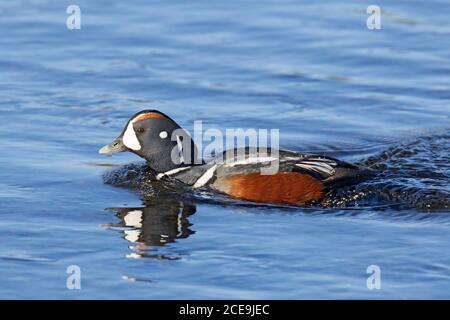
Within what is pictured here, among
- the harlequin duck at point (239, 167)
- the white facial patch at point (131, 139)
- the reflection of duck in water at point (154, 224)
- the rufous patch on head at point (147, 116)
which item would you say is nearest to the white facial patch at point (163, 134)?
the harlequin duck at point (239, 167)

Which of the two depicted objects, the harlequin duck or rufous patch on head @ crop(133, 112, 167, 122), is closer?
the harlequin duck

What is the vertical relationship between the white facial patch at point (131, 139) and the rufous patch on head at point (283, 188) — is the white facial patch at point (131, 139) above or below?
above

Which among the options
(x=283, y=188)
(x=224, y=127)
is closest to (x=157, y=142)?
(x=283, y=188)

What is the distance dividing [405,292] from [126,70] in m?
9.73

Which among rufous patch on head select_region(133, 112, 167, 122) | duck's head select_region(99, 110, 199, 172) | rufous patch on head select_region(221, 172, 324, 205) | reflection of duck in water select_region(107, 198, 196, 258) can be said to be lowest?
reflection of duck in water select_region(107, 198, 196, 258)

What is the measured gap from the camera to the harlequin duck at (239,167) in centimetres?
1357

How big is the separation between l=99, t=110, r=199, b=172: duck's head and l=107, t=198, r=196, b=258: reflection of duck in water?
0.83 meters

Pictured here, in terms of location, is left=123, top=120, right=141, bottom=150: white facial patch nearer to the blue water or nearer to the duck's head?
the duck's head

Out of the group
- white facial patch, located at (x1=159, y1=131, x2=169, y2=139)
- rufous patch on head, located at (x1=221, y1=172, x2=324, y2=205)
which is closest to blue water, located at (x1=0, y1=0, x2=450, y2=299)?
rufous patch on head, located at (x1=221, y1=172, x2=324, y2=205)

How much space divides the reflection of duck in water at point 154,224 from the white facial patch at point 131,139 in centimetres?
94

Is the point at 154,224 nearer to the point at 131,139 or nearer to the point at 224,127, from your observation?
the point at 131,139

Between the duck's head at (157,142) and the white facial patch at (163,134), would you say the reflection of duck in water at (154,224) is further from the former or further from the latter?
the white facial patch at (163,134)

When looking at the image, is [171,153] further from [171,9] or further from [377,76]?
[171,9]

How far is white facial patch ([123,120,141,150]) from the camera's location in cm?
1434
